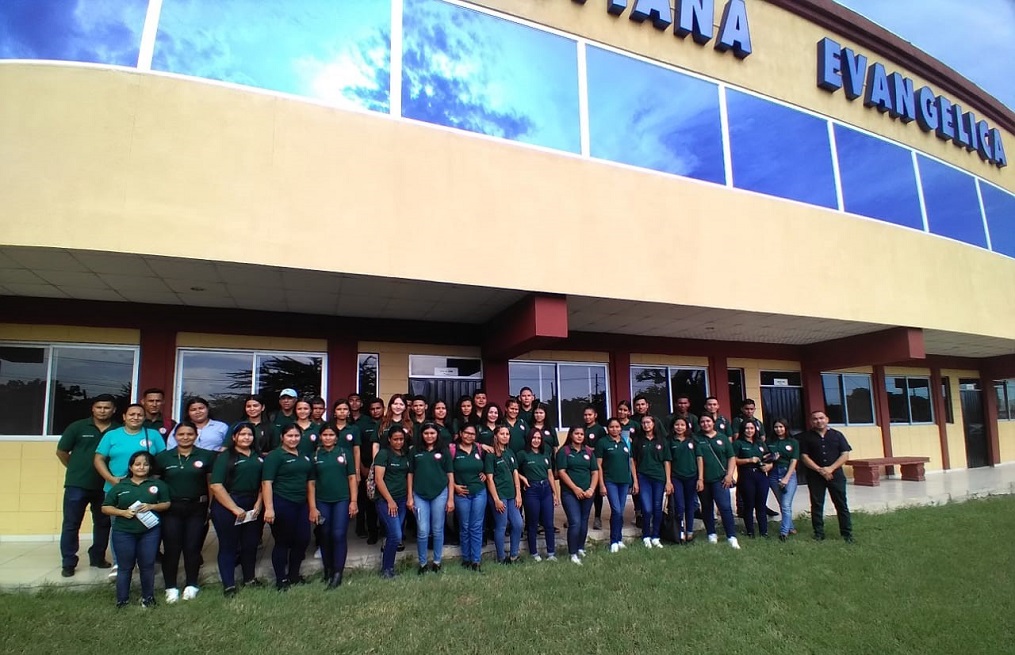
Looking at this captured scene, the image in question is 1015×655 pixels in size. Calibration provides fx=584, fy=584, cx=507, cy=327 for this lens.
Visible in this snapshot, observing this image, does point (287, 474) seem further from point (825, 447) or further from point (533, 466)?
point (825, 447)

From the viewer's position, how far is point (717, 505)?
7121mm

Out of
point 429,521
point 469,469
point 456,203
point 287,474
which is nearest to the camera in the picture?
point 287,474

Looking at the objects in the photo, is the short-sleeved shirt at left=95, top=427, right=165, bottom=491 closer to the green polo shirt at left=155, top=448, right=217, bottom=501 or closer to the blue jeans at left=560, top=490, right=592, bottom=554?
the green polo shirt at left=155, top=448, right=217, bottom=501

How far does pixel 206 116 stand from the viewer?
6.02m

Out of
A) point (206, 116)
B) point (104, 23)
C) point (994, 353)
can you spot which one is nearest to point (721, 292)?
point (206, 116)

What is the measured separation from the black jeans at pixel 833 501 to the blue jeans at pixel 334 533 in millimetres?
5676

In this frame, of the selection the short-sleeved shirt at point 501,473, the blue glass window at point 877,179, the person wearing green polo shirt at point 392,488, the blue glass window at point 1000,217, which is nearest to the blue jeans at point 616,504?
the short-sleeved shirt at point 501,473

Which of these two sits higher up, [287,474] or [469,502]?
[287,474]

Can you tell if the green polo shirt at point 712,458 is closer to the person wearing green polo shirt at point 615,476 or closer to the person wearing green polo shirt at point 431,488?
the person wearing green polo shirt at point 615,476

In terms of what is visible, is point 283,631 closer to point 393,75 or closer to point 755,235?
point 393,75

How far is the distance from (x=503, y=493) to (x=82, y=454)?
13.6 feet

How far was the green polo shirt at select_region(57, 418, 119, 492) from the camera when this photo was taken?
5.63m

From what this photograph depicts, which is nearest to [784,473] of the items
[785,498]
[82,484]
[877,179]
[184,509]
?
[785,498]

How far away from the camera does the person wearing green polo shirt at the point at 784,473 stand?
7469mm
